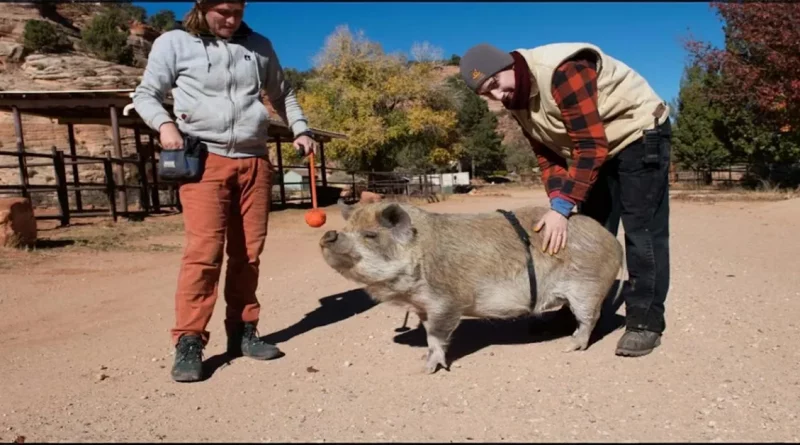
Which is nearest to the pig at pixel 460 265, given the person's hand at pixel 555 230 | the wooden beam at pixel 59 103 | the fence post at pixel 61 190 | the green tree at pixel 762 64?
the person's hand at pixel 555 230

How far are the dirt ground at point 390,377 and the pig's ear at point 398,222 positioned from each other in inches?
35.7

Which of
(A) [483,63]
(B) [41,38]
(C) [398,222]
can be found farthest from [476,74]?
(B) [41,38]

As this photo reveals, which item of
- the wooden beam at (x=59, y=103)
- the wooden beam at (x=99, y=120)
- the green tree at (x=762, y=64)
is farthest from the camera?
the wooden beam at (x=99, y=120)

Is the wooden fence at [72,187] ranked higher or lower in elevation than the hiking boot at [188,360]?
higher

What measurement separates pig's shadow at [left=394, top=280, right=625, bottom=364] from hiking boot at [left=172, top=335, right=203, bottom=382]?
1.48m

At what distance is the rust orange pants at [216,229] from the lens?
3.88m

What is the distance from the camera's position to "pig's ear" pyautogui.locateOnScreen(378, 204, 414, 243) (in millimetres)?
3721

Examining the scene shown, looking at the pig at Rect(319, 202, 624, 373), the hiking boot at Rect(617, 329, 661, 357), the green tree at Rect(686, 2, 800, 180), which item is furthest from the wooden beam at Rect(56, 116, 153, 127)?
the green tree at Rect(686, 2, 800, 180)

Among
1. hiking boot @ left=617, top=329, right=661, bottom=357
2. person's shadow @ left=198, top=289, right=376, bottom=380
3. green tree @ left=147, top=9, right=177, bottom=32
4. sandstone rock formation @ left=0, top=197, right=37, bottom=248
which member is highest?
green tree @ left=147, top=9, right=177, bottom=32

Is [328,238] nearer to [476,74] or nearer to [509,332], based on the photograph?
[476,74]

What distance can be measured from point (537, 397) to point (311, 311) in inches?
118

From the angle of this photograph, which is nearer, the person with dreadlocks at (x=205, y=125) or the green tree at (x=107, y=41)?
the person with dreadlocks at (x=205, y=125)

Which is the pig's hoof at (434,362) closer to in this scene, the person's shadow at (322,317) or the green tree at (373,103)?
the person's shadow at (322,317)

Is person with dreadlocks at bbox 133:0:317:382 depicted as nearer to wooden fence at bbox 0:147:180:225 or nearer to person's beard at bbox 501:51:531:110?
person's beard at bbox 501:51:531:110
